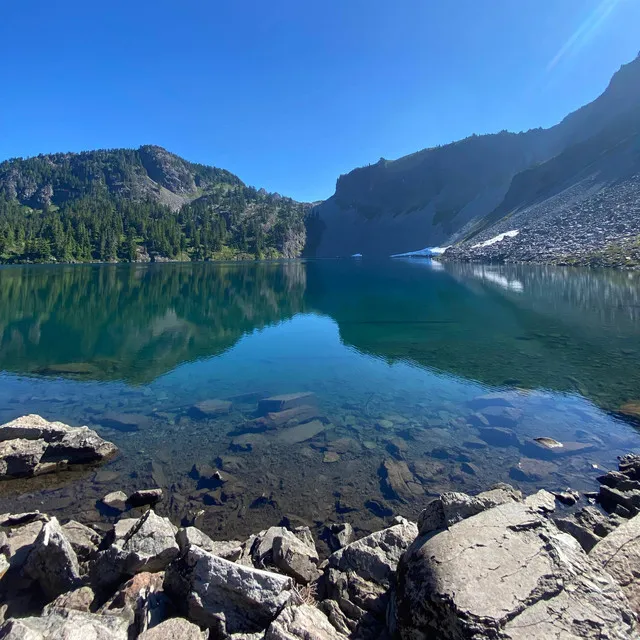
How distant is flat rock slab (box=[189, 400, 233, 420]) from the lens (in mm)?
17734

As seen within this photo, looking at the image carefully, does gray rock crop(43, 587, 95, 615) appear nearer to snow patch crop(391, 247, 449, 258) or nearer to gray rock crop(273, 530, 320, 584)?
gray rock crop(273, 530, 320, 584)

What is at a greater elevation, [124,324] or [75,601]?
[124,324]

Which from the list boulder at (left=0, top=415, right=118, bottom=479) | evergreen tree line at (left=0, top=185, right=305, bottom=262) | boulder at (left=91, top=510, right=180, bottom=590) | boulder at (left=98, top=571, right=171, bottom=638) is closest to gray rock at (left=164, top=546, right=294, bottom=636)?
boulder at (left=98, top=571, right=171, bottom=638)

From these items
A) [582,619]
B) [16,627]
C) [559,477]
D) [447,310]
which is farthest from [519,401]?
[447,310]

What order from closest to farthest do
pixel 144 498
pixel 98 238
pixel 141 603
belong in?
pixel 141 603
pixel 144 498
pixel 98 238

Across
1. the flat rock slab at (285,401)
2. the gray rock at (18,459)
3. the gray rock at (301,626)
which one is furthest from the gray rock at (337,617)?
the flat rock slab at (285,401)

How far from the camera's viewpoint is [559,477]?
489 inches

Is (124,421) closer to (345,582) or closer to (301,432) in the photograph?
(301,432)

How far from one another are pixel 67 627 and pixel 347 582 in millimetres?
4307

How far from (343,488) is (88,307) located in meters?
48.2

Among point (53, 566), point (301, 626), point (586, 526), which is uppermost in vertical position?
point (301, 626)

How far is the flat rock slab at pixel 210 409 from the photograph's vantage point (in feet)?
58.2

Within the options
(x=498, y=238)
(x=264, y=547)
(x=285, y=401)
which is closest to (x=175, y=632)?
(x=264, y=547)

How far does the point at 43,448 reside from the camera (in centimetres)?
1330
